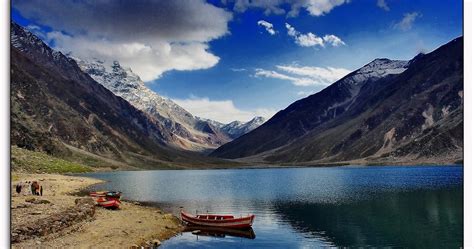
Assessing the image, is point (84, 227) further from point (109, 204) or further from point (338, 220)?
point (338, 220)

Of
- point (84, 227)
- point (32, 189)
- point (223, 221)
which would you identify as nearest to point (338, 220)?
point (223, 221)

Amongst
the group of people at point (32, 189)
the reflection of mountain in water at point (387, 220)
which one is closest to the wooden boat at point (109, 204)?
the group of people at point (32, 189)

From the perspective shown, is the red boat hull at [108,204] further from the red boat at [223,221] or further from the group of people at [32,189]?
the red boat at [223,221]

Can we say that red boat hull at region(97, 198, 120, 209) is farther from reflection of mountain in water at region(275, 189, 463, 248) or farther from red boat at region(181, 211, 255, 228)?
reflection of mountain in water at region(275, 189, 463, 248)

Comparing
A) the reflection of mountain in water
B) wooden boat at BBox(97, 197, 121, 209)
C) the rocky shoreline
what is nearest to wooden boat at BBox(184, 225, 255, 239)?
the rocky shoreline
